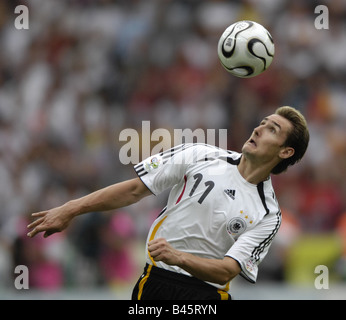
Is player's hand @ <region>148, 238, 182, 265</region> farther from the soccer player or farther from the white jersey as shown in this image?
the white jersey

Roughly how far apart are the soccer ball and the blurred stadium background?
3756 millimetres

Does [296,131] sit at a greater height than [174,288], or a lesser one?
greater

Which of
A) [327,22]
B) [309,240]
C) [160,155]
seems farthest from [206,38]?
[160,155]

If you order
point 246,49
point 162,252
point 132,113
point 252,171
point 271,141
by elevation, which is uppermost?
point 246,49

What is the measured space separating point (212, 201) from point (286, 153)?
0.79 meters

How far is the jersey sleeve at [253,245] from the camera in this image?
Answer: 20.1 ft

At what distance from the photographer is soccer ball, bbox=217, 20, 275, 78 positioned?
6.63 m

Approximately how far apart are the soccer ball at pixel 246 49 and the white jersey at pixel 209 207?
896 mm

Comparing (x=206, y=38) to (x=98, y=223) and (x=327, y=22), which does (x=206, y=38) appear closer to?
(x=327, y=22)

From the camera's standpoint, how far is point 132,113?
12.9m

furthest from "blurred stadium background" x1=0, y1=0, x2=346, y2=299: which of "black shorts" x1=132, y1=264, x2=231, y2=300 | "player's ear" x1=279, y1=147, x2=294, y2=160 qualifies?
"player's ear" x1=279, y1=147, x2=294, y2=160

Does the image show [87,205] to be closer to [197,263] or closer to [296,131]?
[197,263]

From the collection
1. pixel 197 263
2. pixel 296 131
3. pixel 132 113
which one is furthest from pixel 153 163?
pixel 132 113

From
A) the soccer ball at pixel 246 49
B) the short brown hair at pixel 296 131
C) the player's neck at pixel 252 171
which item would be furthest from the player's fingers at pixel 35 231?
the soccer ball at pixel 246 49
